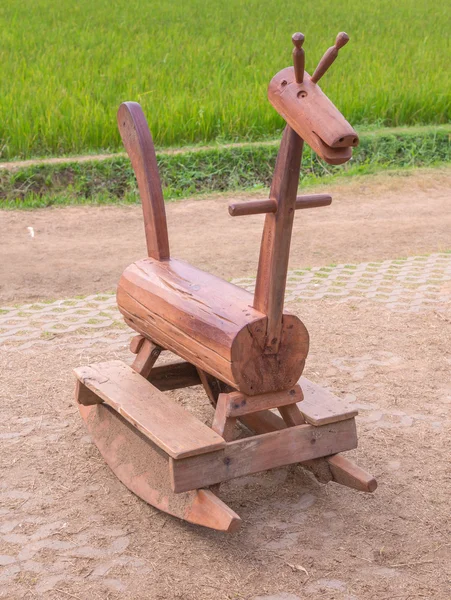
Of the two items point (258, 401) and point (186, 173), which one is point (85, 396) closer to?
point (258, 401)

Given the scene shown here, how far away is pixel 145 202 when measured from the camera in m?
3.36

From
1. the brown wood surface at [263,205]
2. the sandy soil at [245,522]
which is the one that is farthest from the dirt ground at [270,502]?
the brown wood surface at [263,205]

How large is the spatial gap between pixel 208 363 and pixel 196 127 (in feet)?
18.0

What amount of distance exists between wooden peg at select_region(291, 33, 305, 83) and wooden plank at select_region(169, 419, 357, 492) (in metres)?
1.12

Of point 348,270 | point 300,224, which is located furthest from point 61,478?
point 300,224

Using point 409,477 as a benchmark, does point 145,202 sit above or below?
above

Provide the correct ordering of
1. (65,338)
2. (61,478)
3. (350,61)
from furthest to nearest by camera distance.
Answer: (350,61) < (65,338) < (61,478)

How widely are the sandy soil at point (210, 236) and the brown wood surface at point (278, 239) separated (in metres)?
2.71

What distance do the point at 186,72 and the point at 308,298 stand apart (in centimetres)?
518

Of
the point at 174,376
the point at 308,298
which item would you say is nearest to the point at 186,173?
the point at 308,298

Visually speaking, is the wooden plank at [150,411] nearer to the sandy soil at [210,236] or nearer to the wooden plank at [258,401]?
the wooden plank at [258,401]

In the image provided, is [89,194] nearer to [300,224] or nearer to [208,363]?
[300,224]

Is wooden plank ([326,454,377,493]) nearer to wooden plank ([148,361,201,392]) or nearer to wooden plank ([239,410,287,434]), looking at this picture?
wooden plank ([239,410,287,434])

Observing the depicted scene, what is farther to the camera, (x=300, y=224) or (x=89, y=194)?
(x=89, y=194)
